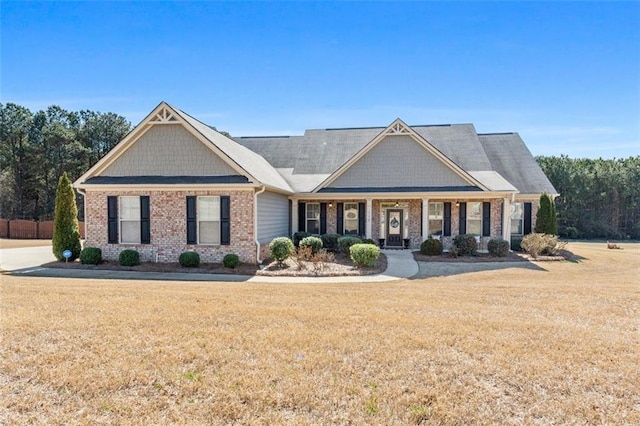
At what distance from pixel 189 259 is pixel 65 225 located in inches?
227

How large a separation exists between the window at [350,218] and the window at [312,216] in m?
1.51

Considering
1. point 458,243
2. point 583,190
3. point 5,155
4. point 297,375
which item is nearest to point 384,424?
point 297,375

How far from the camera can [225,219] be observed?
1517cm

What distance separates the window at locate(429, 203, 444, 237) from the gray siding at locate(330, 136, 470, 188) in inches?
45.4

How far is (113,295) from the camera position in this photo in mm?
8734

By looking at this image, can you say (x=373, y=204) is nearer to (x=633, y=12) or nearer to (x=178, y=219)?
(x=178, y=219)

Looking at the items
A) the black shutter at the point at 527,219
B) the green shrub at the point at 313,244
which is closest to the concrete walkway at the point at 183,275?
the green shrub at the point at 313,244

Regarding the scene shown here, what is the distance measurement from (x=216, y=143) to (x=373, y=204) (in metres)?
8.65

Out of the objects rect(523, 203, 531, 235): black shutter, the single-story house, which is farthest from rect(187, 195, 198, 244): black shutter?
rect(523, 203, 531, 235): black shutter

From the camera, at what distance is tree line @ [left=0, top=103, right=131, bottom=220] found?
39844mm

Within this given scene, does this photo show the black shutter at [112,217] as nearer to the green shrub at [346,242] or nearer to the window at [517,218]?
the green shrub at [346,242]

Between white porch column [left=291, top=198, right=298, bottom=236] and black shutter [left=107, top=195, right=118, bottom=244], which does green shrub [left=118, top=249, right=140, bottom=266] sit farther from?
white porch column [left=291, top=198, right=298, bottom=236]

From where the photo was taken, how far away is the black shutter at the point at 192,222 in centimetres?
1530

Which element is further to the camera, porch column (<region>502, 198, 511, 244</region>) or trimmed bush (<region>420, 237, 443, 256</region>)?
porch column (<region>502, 198, 511, 244</region>)
